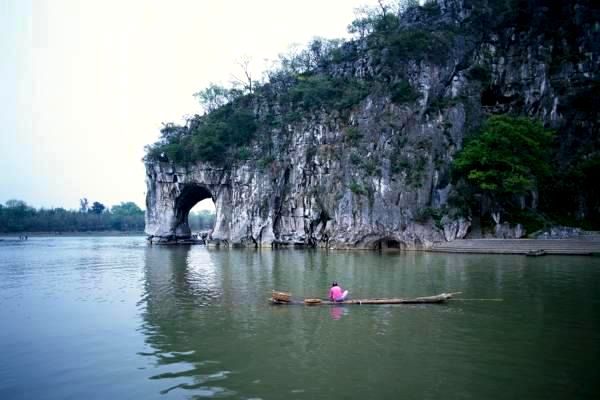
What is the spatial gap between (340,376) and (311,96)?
42365mm

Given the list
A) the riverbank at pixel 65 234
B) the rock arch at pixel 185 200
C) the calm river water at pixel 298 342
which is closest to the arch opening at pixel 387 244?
the calm river water at pixel 298 342

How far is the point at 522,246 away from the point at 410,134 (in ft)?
48.9

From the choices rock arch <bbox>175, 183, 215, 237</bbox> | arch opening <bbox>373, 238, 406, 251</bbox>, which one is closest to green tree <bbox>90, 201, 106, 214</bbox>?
rock arch <bbox>175, 183, 215, 237</bbox>

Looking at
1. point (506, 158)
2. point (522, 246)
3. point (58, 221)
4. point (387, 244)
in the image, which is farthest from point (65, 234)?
point (522, 246)

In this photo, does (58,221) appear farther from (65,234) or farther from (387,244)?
(387,244)

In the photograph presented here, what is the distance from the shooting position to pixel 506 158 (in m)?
35.3

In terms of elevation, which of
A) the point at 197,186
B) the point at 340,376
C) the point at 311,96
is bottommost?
the point at 340,376

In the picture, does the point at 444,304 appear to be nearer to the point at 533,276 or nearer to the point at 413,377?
the point at 413,377

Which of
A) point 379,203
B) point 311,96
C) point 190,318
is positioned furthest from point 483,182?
point 190,318

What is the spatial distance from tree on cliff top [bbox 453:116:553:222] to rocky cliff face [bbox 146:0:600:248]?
9.64ft

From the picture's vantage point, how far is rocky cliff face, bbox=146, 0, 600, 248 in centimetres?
4009

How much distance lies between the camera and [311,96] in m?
48.0

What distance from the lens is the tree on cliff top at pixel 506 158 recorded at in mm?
35281

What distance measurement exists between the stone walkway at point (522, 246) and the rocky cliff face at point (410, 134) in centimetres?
249
